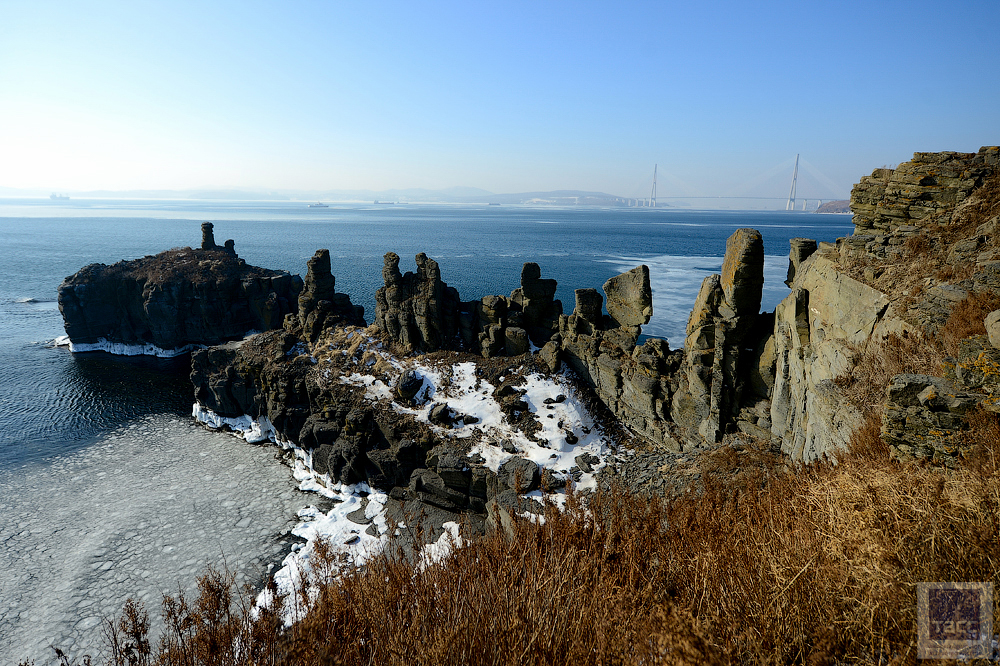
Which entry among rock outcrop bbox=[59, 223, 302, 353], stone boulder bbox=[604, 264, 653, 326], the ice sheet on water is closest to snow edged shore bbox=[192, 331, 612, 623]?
stone boulder bbox=[604, 264, 653, 326]

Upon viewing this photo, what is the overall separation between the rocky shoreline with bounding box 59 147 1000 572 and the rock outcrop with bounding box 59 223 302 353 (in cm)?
1866

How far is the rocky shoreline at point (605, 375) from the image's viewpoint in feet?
37.1

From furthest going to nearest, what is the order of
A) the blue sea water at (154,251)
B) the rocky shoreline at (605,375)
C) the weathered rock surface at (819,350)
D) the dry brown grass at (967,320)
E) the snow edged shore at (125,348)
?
the snow edged shore at (125,348)
the blue sea water at (154,251)
the rocky shoreline at (605,375)
the weathered rock surface at (819,350)
the dry brown grass at (967,320)

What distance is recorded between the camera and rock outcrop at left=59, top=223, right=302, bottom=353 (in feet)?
168

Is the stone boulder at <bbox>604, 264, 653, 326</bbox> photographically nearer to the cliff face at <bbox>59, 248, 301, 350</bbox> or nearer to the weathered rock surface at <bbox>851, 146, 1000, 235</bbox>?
the weathered rock surface at <bbox>851, 146, 1000, 235</bbox>

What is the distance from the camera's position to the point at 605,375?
81.4 feet

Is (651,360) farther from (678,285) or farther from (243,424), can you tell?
(678,285)

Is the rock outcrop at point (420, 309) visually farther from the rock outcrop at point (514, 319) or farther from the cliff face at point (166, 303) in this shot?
the cliff face at point (166, 303)

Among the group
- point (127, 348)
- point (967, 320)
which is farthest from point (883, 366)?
point (127, 348)

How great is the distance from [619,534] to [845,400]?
673 cm

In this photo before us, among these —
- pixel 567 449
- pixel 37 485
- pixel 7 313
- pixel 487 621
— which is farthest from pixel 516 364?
pixel 7 313

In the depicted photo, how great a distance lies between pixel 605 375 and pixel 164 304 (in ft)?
164

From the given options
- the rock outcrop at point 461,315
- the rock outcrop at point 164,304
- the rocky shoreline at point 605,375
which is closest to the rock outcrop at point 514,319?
the rock outcrop at point 461,315

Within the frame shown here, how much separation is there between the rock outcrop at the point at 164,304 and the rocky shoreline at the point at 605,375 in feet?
61.2
